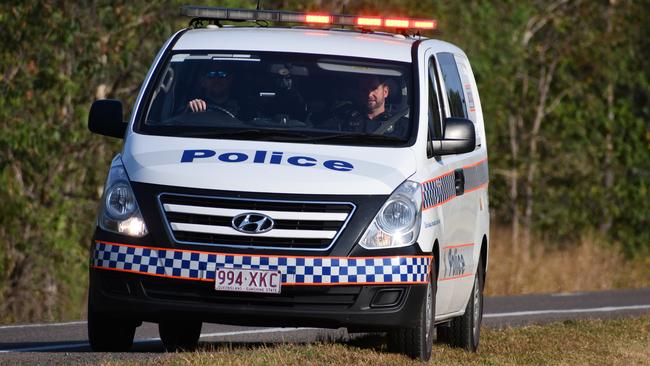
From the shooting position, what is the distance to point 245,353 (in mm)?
9234

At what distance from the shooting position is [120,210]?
29.0ft

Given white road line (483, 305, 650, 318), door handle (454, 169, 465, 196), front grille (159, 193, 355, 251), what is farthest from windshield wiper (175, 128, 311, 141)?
white road line (483, 305, 650, 318)

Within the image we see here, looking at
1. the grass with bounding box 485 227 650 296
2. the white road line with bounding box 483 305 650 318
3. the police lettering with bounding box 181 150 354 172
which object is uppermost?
the police lettering with bounding box 181 150 354 172

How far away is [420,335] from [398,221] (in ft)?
2.42

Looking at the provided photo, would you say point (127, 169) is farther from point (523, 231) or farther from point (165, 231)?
point (523, 231)

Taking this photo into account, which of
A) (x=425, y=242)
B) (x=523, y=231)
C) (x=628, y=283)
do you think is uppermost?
(x=425, y=242)

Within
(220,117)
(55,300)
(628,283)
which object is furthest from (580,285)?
(220,117)

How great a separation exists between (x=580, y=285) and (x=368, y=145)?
16.1 metres

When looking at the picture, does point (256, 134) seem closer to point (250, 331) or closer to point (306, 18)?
point (306, 18)

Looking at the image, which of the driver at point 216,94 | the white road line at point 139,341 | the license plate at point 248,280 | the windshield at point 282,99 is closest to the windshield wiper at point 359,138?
the windshield at point 282,99

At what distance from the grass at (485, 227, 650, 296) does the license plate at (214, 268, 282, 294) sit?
15137mm

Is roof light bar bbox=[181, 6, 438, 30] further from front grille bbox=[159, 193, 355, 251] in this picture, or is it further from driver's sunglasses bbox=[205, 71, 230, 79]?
front grille bbox=[159, 193, 355, 251]

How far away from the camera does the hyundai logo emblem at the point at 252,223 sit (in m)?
8.62

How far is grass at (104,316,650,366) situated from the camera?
29.5 ft
